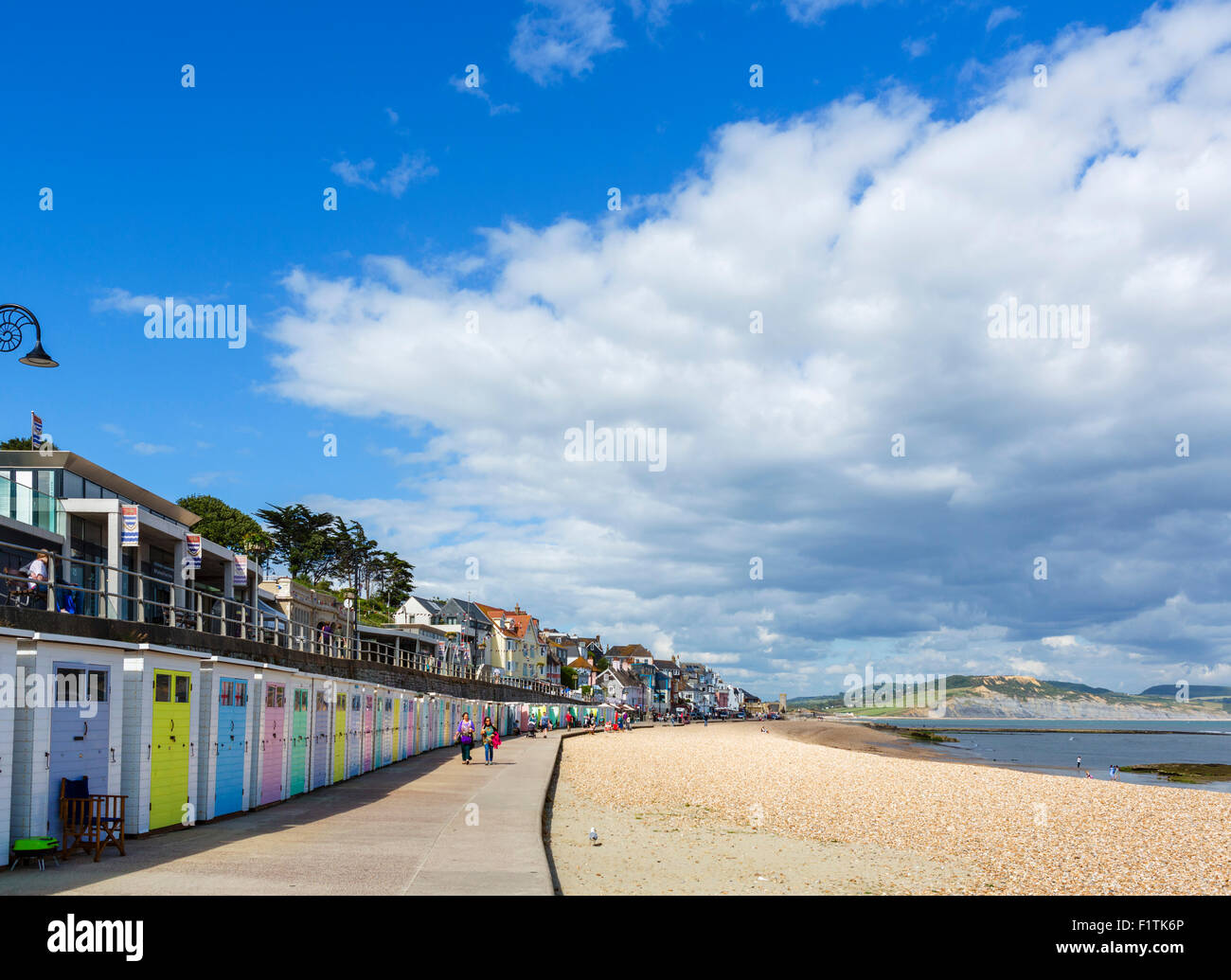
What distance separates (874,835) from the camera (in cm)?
2047

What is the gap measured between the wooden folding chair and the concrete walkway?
9.9 inches

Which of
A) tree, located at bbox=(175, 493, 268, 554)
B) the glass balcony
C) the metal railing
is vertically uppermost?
tree, located at bbox=(175, 493, 268, 554)

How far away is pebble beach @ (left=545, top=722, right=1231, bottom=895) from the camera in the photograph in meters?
14.8

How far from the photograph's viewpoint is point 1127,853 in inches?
765

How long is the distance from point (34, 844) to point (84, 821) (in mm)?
1233

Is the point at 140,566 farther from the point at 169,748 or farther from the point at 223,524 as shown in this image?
the point at 223,524

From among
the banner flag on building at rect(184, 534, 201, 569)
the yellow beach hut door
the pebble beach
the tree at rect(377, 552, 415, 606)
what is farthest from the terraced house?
the yellow beach hut door

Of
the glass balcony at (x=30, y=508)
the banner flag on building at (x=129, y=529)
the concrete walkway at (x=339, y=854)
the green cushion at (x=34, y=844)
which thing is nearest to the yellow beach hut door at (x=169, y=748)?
the concrete walkway at (x=339, y=854)

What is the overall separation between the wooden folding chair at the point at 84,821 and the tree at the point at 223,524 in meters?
71.1

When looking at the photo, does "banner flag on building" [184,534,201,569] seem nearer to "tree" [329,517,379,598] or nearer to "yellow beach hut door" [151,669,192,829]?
"yellow beach hut door" [151,669,192,829]

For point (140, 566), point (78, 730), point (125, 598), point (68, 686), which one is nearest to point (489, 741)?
point (140, 566)
